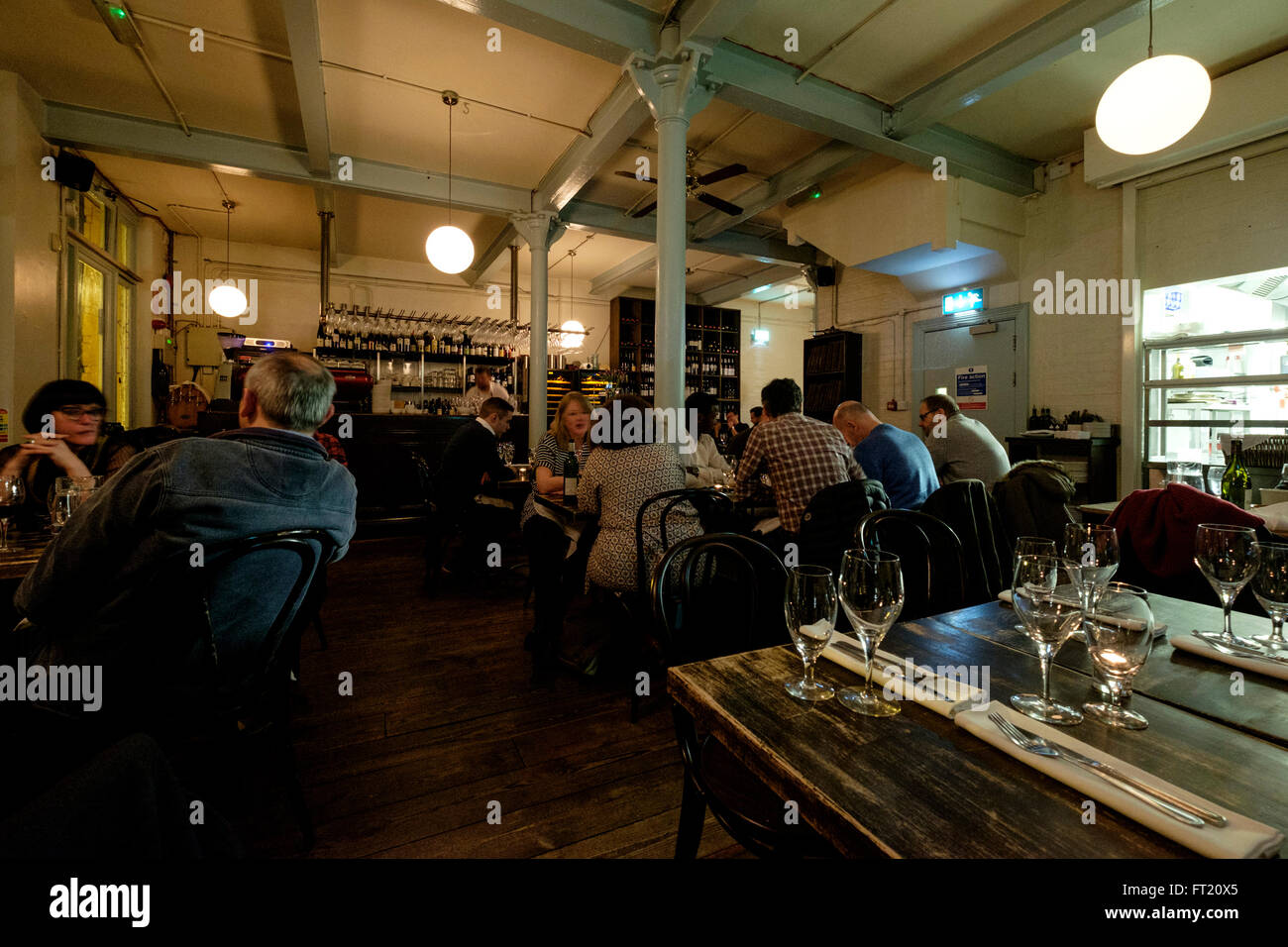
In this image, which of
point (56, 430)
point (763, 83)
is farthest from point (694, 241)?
point (56, 430)

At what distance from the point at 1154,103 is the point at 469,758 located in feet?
14.5

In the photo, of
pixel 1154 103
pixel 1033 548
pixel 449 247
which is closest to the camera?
pixel 1033 548

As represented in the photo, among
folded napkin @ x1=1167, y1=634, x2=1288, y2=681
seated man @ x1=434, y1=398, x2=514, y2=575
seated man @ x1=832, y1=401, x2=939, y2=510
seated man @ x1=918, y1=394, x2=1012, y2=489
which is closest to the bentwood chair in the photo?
folded napkin @ x1=1167, y1=634, x2=1288, y2=681

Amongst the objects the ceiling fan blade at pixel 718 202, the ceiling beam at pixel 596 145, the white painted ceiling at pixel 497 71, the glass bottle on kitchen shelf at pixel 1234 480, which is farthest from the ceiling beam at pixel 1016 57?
the glass bottle on kitchen shelf at pixel 1234 480

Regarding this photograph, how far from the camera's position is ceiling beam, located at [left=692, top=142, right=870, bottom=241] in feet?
17.9

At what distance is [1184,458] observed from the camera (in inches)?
202

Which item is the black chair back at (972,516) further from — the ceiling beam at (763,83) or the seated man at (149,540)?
the ceiling beam at (763,83)

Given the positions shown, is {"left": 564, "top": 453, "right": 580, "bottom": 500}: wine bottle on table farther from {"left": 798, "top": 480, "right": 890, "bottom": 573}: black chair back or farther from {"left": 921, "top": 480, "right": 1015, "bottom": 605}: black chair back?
{"left": 921, "top": 480, "right": 1015, "bottom": 605}: black chair back

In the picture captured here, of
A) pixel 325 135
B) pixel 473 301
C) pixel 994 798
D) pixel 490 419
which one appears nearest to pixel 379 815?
pixel 994 798

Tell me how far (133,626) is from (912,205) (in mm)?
6569

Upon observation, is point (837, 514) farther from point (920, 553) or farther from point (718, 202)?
point (718, 202)

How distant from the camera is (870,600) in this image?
0.99 m
